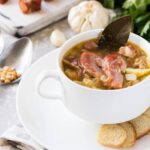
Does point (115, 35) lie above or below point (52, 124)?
above

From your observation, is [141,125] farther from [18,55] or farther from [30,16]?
[30,16]

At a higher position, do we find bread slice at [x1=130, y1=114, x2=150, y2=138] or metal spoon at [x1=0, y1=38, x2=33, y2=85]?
bread slice at [x1=130, y1=114, x2=150, y2=138]

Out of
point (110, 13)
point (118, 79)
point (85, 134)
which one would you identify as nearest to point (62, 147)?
point (85, 134)

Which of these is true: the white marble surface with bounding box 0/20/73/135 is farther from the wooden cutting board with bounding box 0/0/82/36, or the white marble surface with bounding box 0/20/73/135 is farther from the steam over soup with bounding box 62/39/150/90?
the steam over soup with bounding box 62/39/150/90

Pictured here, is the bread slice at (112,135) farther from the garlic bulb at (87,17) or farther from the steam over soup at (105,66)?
the garlic bulb at (87,17)

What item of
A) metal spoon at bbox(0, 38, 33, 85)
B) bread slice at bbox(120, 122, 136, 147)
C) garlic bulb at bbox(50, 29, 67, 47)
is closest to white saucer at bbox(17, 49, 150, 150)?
bread slice at bbox(120, 122, 136, 147)

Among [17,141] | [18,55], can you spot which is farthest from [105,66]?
[18,55]
